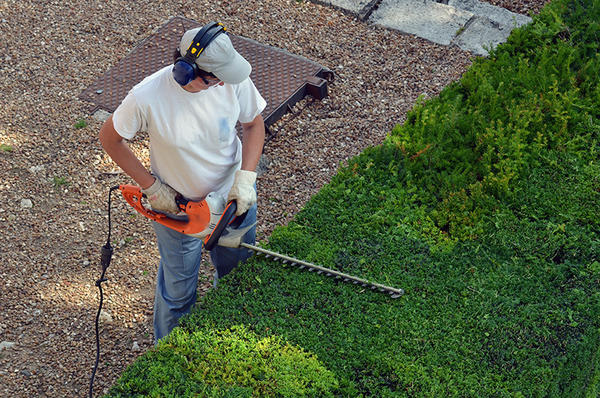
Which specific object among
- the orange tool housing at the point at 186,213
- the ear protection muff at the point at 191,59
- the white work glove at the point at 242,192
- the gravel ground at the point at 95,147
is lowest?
the gravel ground at the point at 95,147

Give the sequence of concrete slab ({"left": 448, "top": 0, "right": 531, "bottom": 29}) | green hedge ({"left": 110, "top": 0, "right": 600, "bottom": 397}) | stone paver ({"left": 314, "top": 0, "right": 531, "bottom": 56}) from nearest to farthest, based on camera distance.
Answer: green hedge ({"left": 110, "top": 0, "right": 600, "bottom": 397}) → stone paver ({"left": 314, "top": 0, "right": 531, "bottom": 56}) → concrete slab ({"left": 448, "top": 0, "right": 531, "bottom": 29})

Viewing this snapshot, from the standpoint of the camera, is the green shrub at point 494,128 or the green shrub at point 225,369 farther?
the green shrub at point 494,128

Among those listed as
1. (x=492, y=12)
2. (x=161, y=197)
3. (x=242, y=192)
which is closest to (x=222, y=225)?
(x=242, y=192)

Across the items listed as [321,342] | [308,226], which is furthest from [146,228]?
[321,342]

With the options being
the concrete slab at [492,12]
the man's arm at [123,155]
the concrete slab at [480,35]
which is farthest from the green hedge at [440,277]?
the concrete slab at [492,12]

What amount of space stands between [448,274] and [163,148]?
5.52 ft

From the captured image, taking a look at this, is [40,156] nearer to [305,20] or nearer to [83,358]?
[83,358]

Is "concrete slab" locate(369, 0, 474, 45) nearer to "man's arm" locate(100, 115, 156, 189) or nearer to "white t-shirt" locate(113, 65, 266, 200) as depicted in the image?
"white t-shirt" locate(113, 65, 266, 200)

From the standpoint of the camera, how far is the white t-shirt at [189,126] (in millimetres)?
3352

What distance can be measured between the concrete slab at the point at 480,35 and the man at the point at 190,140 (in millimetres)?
3370

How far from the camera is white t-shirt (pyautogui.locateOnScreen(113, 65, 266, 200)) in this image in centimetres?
→ 335

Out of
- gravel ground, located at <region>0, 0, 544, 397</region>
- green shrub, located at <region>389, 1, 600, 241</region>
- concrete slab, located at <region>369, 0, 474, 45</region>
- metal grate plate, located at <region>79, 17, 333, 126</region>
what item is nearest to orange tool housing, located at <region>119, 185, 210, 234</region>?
gravel ground, located at <region>0, 0, 544, 397</region>

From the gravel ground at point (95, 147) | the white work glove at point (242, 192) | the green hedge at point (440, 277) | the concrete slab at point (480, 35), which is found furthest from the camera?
the concrete slab at point (480, 35)

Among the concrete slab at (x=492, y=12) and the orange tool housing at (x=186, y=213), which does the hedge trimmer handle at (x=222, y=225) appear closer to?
the orange tool housing at (x=186, y=213)
